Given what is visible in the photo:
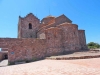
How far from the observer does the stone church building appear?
616 inches

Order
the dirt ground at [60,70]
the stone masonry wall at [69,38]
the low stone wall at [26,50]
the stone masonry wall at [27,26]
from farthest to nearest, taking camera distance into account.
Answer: the stone masonry wall at [27,26], the stone masonry wall at [69,38], the low stone wall at [26,50], the dirt ground at [60,70]

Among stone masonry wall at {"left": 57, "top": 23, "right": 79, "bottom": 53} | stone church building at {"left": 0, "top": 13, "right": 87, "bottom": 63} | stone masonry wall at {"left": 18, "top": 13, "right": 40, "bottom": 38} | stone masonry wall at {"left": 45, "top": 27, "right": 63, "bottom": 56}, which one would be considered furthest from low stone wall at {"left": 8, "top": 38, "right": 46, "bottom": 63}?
stone masonry wall at {"left": 18, "top": 13, "right": 40, "bottom": 38}

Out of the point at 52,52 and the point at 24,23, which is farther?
the point at 24,23

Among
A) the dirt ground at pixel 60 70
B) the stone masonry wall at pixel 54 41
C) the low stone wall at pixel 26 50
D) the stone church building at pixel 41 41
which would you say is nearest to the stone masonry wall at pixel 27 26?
the stone church building at pixel 41 41

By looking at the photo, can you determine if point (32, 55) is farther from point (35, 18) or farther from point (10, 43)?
point (35, 18)

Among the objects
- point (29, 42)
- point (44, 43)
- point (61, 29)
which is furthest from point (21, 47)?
point (61, 29)

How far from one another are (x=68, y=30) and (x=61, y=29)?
1461 mm

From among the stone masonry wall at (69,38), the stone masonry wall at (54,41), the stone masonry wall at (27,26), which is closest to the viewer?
the stone masonry wall at (54,41)

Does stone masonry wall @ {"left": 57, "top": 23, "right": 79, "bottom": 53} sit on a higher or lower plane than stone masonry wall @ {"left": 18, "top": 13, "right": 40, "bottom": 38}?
lower

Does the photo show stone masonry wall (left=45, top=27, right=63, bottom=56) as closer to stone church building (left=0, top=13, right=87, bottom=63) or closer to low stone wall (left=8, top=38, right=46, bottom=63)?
stone church building (left=0, top=13, right=87, bottom=63)

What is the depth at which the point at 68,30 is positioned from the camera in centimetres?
2042

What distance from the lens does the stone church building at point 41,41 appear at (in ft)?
51.3

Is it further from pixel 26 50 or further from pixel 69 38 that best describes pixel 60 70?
pixel 69 38

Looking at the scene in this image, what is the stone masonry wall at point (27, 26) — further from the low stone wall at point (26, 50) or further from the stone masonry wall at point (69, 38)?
the stone masonry wall at point (69, 38)
